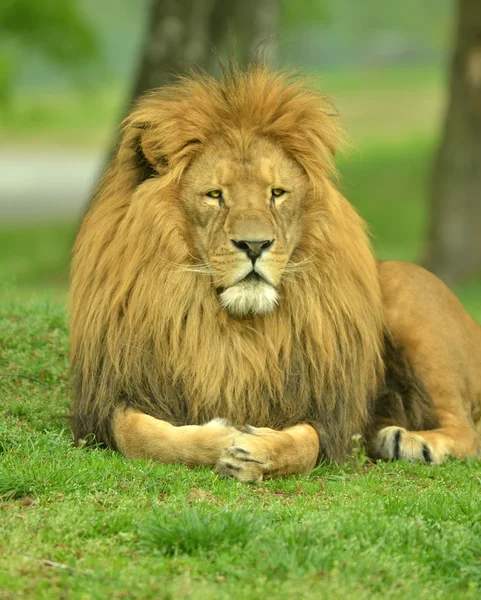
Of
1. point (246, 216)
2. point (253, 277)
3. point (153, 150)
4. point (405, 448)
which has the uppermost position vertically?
point (153, 150)

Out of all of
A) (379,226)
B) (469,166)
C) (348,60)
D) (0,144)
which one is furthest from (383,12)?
(469,166)

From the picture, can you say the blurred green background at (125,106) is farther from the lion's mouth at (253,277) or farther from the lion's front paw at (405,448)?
the lion's front paw at (405,448)

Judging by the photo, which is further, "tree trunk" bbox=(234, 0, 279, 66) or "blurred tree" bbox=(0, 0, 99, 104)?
"blurred tree" bbox=(0, 0, 99, 104)

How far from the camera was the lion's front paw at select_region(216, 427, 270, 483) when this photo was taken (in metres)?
4.50

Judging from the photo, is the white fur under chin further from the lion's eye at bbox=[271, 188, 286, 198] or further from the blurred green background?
the blurred green background

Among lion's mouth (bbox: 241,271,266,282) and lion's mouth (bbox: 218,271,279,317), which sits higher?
lion's mouth (bbox: 241,271,266,282)

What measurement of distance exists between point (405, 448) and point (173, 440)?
1.16m

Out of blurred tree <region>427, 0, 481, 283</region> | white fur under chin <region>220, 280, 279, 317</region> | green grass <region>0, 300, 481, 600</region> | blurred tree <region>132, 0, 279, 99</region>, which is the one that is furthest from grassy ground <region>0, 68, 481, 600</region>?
blurred tree <region>427, 0, 481, 283</region>

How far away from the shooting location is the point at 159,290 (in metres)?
4.81

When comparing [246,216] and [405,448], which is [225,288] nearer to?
[246,216]

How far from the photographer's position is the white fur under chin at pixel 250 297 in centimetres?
464

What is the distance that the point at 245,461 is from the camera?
451 cm

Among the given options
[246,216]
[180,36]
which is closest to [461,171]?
[180,36]

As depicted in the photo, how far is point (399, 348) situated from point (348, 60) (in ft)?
176
